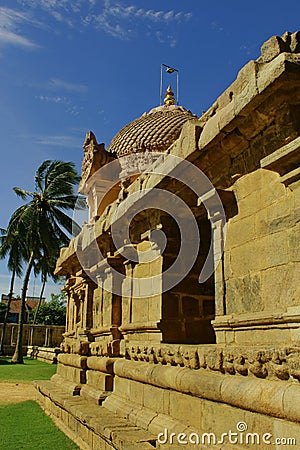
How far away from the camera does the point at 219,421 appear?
3.43 m

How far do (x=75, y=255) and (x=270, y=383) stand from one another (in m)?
5.92

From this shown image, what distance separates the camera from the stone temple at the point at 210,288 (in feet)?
10.2

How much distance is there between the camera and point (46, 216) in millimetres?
23938

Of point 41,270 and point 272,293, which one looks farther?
point 41,270

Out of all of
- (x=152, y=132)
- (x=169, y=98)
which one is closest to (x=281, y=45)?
(x=152, y=132)

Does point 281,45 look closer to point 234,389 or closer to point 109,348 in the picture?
point 234,389

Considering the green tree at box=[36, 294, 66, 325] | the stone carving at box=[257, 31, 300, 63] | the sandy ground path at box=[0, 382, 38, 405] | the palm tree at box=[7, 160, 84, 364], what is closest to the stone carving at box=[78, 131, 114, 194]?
the sandy ground path at box=[0, 382, 38, 405]

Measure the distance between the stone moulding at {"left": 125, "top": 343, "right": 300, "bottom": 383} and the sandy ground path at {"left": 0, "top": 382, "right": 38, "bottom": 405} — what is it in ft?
20.2

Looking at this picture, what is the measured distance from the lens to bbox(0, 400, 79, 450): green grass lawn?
5602 millimetres

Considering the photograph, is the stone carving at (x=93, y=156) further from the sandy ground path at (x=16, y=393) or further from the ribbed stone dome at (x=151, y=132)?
the sandy ground path at (x=16, y=393)

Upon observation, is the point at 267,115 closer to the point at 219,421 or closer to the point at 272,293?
the point at 272,293

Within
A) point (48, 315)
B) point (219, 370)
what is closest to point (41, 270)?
point (48, 315)

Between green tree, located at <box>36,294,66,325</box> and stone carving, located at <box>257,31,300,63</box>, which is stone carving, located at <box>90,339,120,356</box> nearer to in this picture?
stone carving, located at <box>257,31,300,63</box>

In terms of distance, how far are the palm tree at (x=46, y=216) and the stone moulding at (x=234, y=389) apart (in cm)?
1859
